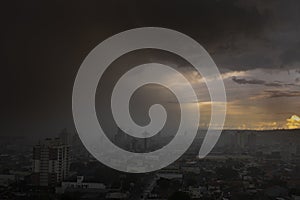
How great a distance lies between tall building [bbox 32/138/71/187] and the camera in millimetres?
3807

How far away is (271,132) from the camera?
16.4ft

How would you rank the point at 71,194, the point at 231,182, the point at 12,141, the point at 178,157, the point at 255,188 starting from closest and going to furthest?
the point at 71,194 → the point at 255,188 → the point at 231,182 → the point at 12,141 → the point at 178,157

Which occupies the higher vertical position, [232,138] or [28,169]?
[232,138]

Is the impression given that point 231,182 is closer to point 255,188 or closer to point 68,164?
point 255,188

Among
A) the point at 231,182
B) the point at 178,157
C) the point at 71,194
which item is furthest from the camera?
the point at 178,157

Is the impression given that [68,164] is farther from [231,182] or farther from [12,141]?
[231,182]

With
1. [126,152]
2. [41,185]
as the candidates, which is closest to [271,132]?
[126,152]

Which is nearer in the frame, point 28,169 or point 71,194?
point 71,194

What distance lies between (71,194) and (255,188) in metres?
1.89

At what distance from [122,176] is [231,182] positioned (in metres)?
1.30

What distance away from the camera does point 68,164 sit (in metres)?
4.36

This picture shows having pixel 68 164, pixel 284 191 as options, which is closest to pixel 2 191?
pixel 68 164

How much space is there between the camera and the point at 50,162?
405cm

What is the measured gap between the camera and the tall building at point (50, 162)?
381 centimetres
